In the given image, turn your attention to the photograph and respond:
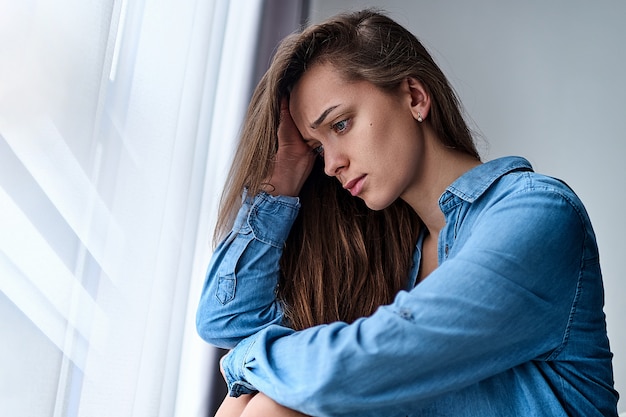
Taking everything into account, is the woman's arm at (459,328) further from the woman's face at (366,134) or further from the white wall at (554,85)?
the white wall at (554,85)

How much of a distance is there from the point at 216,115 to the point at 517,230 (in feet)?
2.86

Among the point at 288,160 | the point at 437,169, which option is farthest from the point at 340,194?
the point at 437,169

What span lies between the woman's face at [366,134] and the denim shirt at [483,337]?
0.13m

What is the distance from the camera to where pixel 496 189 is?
1150mm

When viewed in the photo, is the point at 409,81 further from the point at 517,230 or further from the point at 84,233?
the point at 84,233

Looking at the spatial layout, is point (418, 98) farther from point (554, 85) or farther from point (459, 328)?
point (554, 85)

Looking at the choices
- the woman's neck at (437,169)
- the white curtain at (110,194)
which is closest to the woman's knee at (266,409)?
the white curtain at (110,194)

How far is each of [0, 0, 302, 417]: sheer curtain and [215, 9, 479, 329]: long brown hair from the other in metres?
0.15

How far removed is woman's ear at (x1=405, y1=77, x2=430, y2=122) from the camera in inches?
51.7

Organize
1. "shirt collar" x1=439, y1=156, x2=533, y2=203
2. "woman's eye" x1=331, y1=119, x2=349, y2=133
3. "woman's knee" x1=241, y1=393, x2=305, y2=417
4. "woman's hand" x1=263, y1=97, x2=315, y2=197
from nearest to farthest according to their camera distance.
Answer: "woman's knee" x1=241, y1=393, x2=305, y2=417 < "shirt collar" x1=439, y1=156, x2=533, y2=203 < "woman's eye" x1=331, y1=119, x2=349, y2=133 < "woman's hand" x1=263, y1=97, x2=315, y2=197

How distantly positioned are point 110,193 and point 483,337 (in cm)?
60

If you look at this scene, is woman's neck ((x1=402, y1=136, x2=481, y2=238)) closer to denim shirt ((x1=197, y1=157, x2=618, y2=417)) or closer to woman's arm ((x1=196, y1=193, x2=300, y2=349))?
denim shirt ((x1=197, y1=157, x2=618, y2=417))

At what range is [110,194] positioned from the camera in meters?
1.08

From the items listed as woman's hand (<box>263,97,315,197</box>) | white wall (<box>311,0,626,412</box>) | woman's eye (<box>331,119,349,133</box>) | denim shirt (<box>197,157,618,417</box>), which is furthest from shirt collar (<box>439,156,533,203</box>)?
white wall (<box>311,0,626,412</box>)
